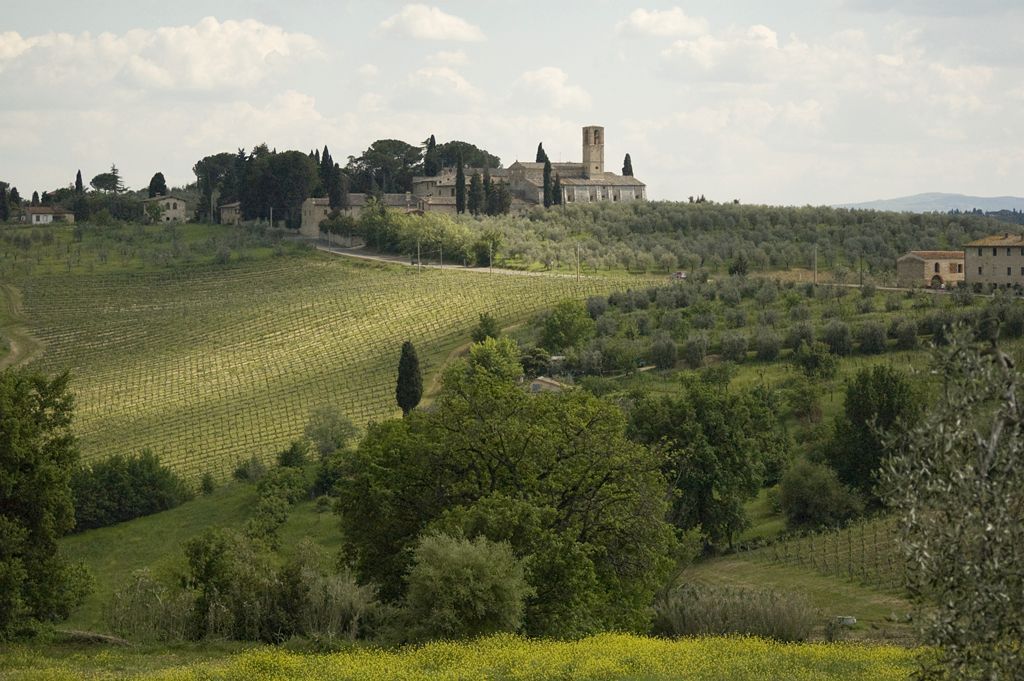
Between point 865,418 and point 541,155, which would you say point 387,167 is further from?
point 865,418

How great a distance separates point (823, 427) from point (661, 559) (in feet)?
91.3

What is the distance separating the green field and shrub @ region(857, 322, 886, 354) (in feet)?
161

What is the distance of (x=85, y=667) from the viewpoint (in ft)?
75.8

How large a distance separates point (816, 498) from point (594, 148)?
131m

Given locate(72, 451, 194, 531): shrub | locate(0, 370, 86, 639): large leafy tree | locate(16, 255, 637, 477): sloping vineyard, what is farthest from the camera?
locate(16, 255, 637, 477): sloping vineyard

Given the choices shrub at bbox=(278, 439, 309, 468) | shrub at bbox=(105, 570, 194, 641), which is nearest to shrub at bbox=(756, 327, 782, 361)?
shrub at bbox=(278, 439, 309, 468)

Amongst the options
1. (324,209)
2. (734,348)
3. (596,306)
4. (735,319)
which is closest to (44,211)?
(324,209)

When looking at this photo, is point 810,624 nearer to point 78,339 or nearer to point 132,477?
point 132,477

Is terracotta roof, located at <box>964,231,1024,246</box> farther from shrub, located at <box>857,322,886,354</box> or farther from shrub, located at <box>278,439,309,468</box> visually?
shrub, located at <box>278,439,309,468</box>

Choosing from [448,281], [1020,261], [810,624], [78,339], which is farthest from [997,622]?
[448,281]

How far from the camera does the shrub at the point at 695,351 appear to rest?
73.4 metres

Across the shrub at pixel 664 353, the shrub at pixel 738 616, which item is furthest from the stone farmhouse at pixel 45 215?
the shrub at pixel 738 616

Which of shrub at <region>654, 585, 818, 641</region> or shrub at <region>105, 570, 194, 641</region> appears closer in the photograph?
shrub at <region>654, 585, 818, 641</region>

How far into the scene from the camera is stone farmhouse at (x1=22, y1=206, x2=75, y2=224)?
154 m
